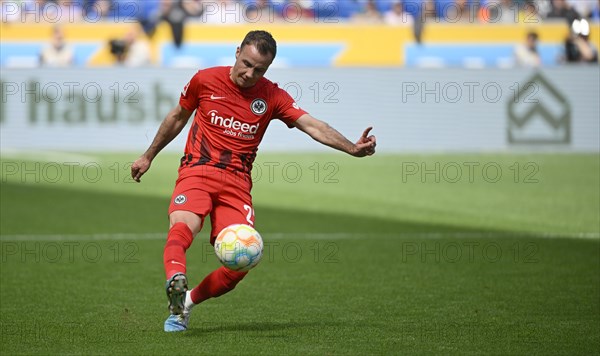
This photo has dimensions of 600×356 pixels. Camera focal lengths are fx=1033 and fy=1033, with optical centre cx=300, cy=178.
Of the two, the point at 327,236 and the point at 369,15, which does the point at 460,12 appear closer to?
the point at 369,15

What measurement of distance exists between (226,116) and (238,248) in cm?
105

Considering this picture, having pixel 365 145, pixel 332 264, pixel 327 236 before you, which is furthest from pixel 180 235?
pixel 327 236

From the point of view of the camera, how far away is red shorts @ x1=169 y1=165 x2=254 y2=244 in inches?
272

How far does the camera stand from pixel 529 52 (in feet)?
78.3

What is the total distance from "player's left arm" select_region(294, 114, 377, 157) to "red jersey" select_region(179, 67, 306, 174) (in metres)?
0.09

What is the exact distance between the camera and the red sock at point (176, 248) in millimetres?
6381

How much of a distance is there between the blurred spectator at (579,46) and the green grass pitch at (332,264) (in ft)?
14.5

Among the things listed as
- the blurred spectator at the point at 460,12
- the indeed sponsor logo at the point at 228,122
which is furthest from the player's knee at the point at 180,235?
the blurred spectator at the point at 460,12

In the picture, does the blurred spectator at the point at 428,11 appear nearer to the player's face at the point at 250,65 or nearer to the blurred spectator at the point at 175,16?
the blurred spectator at the point at 175,16

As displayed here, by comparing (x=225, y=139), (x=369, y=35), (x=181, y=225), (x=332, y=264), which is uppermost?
(x=369, y=35)

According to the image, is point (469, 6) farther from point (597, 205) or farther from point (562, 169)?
point (597, 205)

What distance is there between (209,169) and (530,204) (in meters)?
9.29

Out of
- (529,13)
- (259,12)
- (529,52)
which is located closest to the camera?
(529,52)

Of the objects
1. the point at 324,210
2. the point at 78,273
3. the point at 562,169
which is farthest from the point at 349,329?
the point at 562,169
